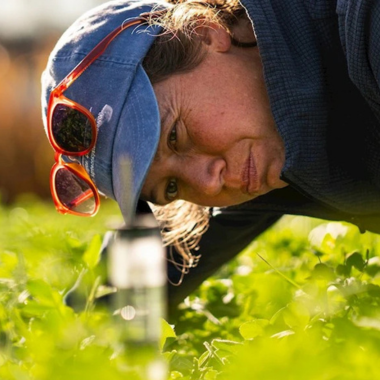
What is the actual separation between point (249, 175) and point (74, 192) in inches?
26.0

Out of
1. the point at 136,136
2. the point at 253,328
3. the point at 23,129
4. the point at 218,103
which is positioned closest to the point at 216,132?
the point at 218,103

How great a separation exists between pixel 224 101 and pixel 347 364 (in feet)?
5.06

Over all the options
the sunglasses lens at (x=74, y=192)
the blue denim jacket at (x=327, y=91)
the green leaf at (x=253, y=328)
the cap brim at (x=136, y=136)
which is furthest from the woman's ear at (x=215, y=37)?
the green leaf at (x=253, y=328)

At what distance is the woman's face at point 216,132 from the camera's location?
93.0 inches

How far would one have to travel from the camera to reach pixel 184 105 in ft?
Answer: 7.73

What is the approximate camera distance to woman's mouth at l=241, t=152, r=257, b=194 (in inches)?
94.3

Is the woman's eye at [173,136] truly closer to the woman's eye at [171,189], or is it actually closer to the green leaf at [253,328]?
the woman's eye at [171,189]

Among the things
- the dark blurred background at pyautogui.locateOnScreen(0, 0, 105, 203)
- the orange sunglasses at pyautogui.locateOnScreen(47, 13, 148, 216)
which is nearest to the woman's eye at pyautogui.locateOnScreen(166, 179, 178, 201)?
the orange sunglasses at pyautogui.locateOnScreen(47, 13, 148, 216)

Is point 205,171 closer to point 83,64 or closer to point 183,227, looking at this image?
point 83,64

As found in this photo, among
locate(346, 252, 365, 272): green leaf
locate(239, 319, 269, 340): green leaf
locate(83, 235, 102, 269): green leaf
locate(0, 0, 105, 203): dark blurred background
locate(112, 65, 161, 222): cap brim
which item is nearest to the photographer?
locate(239, 319, 269, 340): green leaf

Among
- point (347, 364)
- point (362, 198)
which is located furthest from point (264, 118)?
point (347, 364)

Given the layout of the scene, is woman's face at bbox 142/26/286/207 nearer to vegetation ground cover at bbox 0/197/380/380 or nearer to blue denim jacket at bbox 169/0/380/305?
blue denim jacket at bbox 169/0/380/305

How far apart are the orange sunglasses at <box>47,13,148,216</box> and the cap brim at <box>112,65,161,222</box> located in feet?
0.35

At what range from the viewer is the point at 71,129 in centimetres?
243
